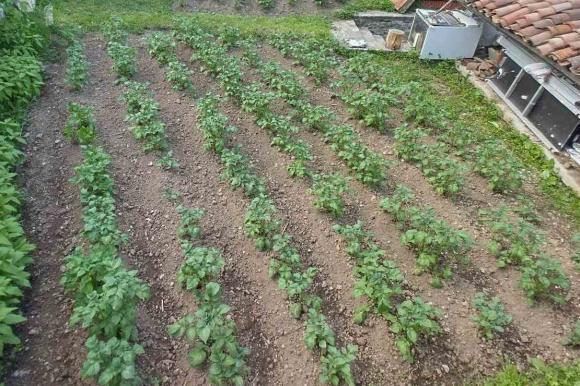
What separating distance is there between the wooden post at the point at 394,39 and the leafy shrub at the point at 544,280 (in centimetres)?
707

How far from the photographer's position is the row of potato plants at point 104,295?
3.36 m

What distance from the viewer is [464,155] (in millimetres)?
7020

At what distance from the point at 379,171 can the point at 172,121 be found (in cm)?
387

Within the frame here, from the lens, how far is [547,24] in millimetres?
7438

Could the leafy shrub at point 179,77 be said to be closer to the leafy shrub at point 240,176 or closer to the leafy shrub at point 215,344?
the leafy shrub at point 240,176

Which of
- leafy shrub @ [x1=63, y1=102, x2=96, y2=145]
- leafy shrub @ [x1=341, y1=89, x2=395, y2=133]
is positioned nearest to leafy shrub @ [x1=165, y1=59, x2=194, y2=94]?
leafy shrub @ [x1=63, y1=102, x2=96, y2=145]

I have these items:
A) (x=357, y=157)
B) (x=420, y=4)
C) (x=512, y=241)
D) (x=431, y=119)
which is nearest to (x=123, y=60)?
(x=357, y=157)

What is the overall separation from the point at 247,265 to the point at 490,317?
9.38ft

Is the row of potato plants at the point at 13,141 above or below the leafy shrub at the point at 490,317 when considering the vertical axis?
Result: above

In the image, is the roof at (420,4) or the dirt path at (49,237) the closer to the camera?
the dirt path at (49,237)

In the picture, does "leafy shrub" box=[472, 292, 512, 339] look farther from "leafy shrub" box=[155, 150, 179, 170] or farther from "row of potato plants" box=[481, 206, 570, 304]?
"leafy shrub" box=[155, 150, 179, 170]

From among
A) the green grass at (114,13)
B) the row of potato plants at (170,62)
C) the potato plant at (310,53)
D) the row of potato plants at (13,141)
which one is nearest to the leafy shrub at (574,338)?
the row of potato plants at (13,141)

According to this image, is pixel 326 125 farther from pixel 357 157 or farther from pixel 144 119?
pixel 144 119

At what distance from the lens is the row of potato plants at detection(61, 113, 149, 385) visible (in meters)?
3.36
